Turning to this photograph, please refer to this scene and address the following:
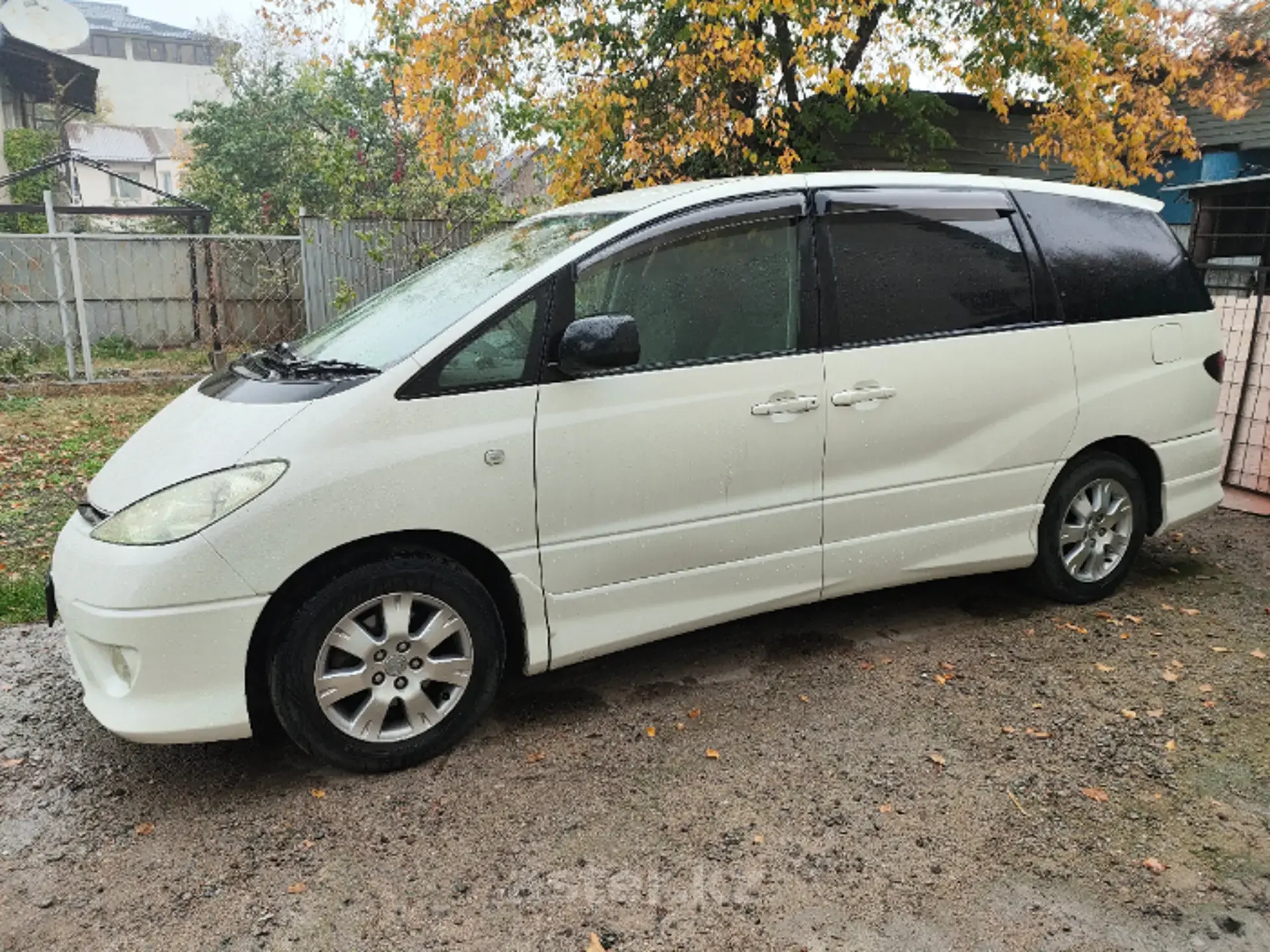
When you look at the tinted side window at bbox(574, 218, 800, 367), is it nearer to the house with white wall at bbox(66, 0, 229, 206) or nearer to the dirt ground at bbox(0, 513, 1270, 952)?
the dirt ground at bbox(0, 513, 1270, 952)

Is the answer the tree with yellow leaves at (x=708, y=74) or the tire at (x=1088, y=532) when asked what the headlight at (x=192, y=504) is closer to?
the tire at (x=1088, y=532)

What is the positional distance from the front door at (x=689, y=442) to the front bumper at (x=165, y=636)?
986 mm

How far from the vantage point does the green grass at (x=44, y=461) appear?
4863 mm

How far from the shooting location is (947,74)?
8.62m

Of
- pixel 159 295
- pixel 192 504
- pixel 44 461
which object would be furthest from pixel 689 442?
pixel 159 295

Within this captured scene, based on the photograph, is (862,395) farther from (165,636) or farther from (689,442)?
(165,636)

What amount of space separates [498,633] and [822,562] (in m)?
1.30

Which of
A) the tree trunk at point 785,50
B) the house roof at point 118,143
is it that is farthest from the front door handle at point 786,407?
the house roof at point 118,143

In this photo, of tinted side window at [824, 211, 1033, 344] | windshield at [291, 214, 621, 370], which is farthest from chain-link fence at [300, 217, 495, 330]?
tinted side window at [824, 211, 1033, 344]

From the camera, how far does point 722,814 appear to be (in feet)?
9.43

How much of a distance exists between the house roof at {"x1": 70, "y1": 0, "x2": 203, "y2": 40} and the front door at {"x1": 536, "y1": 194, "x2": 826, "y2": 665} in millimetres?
66410

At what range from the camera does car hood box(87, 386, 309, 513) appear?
2.85m

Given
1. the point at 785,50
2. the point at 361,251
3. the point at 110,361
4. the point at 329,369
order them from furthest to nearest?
the point at 110,361 < the point at 361,251 < the point at 785,50 < the point at 329,369

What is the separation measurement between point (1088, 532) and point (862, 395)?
60.3 inches
